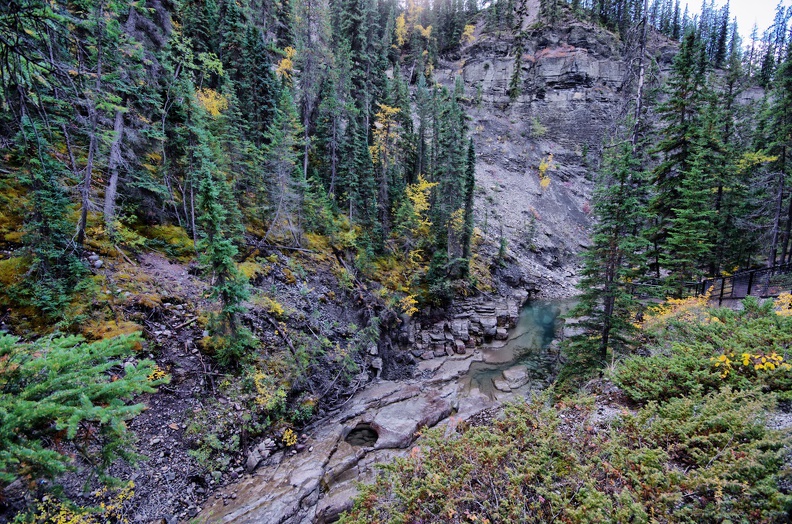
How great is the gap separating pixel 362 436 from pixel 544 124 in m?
64.2

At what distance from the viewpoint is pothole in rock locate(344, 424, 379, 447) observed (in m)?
11.4

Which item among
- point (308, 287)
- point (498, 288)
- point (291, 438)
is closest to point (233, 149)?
point (308, 287)

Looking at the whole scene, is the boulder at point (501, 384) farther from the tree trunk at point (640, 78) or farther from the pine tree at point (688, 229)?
the tree trunk at point (640, 78)

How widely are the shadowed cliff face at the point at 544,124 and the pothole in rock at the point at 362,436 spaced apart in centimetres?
3422

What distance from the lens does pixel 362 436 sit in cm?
1184

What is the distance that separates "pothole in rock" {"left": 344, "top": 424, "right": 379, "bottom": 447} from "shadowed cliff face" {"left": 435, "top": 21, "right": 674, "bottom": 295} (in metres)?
34.2

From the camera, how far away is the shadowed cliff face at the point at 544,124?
45.4 m

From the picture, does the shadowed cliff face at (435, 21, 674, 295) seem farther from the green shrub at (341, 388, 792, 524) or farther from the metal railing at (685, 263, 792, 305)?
the green shrub at (341, 388, 792, 524)

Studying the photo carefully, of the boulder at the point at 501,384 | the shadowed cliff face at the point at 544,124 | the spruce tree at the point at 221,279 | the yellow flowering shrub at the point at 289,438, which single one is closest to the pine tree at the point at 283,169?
the spruce tree at the point at 221,279

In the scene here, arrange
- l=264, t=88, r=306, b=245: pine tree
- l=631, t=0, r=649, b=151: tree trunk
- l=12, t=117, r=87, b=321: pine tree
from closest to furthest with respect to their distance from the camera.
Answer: l=12, t=117, r=87, b=321: pine tree
l=631, t=0, r=649, b=151: tree trunk
l=264, t=88, r=306, b=245: pine tree

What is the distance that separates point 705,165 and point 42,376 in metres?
25.7

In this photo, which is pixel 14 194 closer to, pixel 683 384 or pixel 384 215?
pixel 683 384

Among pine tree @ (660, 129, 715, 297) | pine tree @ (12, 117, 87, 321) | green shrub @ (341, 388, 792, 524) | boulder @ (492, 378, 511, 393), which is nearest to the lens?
green shrub @ (341, 388, 792, 524)

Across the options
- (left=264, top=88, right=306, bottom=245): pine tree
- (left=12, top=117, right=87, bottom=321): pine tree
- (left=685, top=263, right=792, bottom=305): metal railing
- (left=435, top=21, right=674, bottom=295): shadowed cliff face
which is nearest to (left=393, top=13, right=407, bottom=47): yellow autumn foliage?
(left=435, top=21, right=674, bottom=295): shadowed cliff face
